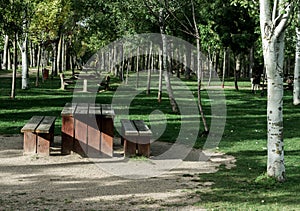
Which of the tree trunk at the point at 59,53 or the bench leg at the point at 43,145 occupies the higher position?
the tree trunk at the point at 59,53


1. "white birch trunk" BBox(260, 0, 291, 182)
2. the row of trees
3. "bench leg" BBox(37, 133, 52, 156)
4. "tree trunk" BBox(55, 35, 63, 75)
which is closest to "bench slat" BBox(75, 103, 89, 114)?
"bench leg" BBox(37, 133, 52, 156)

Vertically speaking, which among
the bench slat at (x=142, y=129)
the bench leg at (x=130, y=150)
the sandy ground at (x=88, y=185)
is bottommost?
the sandy ground at (x=88, y=185)

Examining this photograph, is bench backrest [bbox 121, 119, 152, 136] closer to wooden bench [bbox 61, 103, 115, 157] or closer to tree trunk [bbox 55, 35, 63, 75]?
wooden bench [bbox 61, 103, 115, 157]

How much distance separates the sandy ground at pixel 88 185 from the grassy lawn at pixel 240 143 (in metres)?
0.34

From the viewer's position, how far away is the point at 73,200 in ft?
23.0

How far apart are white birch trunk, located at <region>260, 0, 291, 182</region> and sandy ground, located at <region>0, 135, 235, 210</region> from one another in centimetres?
112

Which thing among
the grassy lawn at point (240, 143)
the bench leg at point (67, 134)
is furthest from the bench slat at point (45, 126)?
the grassy lawn at point (240, 143)

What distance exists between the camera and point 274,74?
316 inches

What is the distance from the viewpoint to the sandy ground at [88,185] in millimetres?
6828

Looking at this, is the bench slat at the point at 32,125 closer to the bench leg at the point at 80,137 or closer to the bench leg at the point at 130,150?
the bench leg at the point at 80,137

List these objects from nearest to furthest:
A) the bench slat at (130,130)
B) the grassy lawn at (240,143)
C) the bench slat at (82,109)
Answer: the grassy lawn at (240,143) < the bench slat at (130,130) < the bench slat at (82,109)

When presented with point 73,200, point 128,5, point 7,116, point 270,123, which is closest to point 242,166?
point 270,123

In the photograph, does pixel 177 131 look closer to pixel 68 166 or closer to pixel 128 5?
pixel 68 166

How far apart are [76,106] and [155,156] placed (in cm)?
235
